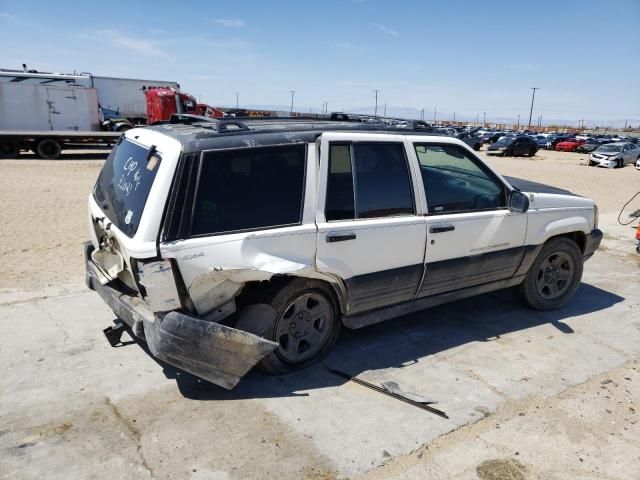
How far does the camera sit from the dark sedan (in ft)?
107

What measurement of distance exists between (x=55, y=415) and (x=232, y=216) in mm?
1780

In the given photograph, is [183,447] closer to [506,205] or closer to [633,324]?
[506,205]

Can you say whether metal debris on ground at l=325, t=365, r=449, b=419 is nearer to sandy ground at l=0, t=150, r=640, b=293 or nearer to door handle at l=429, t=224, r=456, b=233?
door handle at l=429, t=224, r=456, b=233

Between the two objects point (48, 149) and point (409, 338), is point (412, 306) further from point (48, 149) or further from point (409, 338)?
point (48, 149)

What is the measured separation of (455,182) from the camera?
459 centimetres

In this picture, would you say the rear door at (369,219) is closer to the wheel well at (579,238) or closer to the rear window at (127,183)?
the rear window at (127,183)

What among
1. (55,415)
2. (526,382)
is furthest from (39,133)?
(526,382)

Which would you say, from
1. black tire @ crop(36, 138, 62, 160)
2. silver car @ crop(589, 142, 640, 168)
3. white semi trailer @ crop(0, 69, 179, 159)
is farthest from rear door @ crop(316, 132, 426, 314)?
silver car @ crop(589, 142, 640, 168)

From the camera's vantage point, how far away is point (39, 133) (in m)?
19.3

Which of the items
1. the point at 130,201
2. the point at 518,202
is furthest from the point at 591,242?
the point at 130,201

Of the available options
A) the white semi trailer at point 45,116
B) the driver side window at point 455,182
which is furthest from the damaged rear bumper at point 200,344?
the white semi trailer at point 45,116

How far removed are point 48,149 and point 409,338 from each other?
19531 millimetres

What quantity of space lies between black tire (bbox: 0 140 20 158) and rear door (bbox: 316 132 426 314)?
19.3 metres

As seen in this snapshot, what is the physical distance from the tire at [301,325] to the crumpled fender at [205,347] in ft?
0.82
